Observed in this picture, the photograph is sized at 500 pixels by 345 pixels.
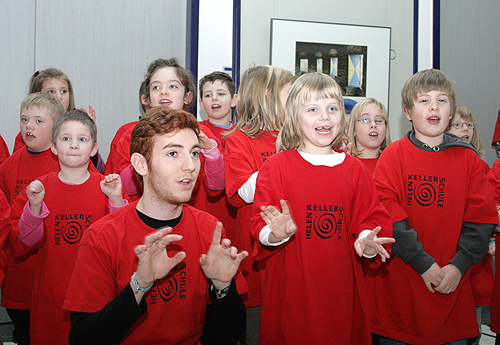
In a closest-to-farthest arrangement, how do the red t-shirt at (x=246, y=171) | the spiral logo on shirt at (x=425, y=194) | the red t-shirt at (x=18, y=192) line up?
the spiral logo on shirt at (x=425, y=194)
the red t-shirt at (x=246, y=171)
the red t-shirt at (x=18, y=192)

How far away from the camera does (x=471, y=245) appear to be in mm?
1972

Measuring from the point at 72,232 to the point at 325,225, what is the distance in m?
1.34

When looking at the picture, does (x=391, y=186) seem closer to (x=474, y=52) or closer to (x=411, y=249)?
(x=411, y=249)

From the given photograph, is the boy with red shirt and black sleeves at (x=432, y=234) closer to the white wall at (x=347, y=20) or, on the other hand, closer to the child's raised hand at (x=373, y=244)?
the child's raised hand at (x=373, y=244)

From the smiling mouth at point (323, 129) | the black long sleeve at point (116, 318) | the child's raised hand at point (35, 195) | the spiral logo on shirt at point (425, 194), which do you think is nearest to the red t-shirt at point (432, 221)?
the spiral logo on shirt at point (425, 194)

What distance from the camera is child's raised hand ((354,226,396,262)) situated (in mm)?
1532

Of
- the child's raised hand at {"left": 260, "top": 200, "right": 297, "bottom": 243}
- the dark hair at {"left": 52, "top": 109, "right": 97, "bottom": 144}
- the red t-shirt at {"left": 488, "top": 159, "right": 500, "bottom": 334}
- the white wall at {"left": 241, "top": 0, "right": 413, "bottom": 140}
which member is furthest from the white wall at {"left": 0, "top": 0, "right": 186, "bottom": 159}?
the child's raised hand at {"left": 260, "top": 200, "right": 297, "bottom": 243}

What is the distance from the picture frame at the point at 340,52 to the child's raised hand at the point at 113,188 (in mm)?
2357

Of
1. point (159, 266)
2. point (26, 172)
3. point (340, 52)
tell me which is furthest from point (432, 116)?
point (26, 172)

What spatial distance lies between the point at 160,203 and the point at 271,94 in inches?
41.5

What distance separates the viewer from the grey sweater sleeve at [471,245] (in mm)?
1953

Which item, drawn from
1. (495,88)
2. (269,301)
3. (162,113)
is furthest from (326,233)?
(495,88)

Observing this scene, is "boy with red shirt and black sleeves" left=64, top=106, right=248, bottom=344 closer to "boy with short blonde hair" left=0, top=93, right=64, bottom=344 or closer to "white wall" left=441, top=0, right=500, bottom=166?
"boy with short blonde hair" left=0, top=93, right=64, bottom=344

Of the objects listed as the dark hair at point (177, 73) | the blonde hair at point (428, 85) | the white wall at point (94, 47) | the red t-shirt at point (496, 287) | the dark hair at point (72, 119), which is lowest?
the red t-shirt at point (496, 287)
